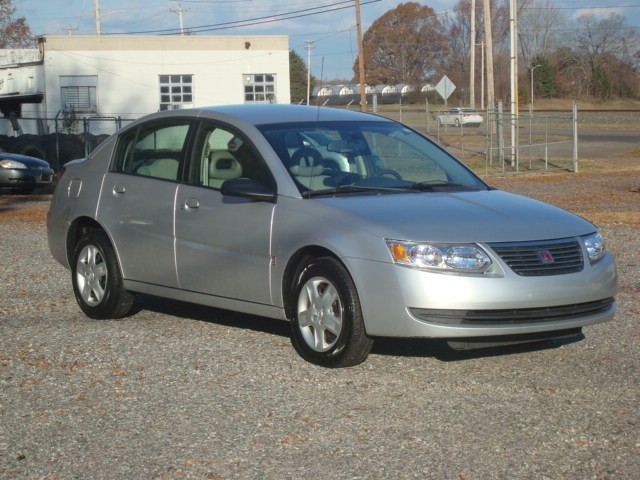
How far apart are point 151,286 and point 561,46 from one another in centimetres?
10145

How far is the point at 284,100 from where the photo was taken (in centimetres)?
5706

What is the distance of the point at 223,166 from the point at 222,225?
1.62 feet

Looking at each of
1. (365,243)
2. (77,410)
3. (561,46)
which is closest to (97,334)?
(77,410)

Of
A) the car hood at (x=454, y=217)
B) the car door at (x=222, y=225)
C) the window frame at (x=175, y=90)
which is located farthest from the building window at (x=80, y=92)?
the car hood at (x=454, y=217)

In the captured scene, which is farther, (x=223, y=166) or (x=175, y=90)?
(x=175, y=90)

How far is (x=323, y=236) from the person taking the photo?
6441 mm

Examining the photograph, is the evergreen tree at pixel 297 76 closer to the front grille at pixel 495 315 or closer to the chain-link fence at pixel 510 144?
the chain-link fence at pixel 510 144

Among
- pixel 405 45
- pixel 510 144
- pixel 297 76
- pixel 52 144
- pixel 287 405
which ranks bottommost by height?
pixel 287 405

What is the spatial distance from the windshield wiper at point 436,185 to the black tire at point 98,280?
245 centimetres

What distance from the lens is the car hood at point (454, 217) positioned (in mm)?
6160

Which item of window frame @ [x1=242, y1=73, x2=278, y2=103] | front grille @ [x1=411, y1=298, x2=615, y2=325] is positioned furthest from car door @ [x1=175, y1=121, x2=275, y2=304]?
window frame @ [x1=242, y1=73, x2=278, y2=103]

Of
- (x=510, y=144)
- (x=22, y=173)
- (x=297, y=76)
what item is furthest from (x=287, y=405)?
(x=297, y=76)

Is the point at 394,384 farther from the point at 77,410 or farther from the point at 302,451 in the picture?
the point at 77,410

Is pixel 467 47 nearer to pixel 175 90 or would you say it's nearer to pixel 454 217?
pixel 175 90
